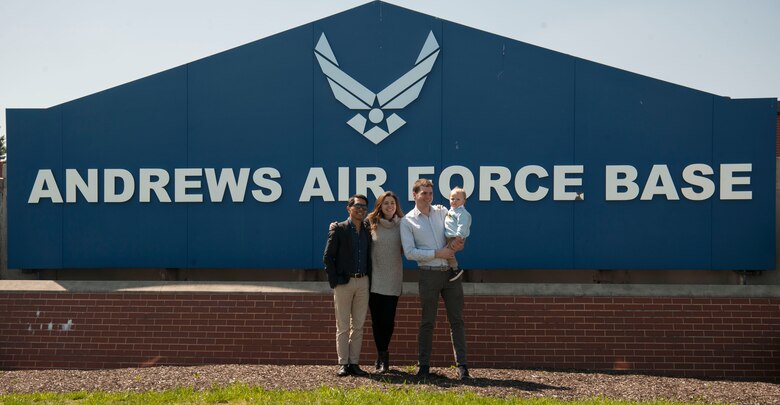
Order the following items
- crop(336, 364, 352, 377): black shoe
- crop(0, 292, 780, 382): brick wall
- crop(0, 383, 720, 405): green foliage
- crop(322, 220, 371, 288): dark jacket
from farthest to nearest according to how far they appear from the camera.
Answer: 1. crop(0, 292, 780, 382): brick wall
2. crop(336, 364, 352, 377): black shoe
3. crop(322, 220, 371, 288): dark jacket
4. crop(0, 383, 720, 405): green foliage

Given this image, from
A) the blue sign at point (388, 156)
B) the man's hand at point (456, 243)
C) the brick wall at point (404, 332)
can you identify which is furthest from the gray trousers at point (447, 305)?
the blue sign at point (388, 156)

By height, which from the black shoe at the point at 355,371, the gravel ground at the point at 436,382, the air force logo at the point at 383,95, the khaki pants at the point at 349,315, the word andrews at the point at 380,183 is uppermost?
the air force logo at the point at 383,95

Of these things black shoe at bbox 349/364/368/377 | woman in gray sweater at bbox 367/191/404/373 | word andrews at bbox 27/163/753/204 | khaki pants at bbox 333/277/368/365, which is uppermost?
word andrews at bbox 27/163/753/204

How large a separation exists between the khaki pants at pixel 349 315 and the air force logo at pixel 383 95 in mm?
2144

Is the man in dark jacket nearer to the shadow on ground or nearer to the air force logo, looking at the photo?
the shadow on ground

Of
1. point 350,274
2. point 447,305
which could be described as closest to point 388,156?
point 350,274

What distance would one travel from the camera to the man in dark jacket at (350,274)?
729 cm

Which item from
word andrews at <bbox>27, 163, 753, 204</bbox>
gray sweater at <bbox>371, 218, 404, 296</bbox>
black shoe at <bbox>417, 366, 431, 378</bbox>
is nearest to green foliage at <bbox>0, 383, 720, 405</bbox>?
black shoe at <bbox>417, 366, 431, 378</bbox>

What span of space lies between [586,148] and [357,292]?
10.2ft

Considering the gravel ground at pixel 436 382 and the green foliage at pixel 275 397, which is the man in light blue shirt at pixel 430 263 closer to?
the gravel ground at pixel 436 382

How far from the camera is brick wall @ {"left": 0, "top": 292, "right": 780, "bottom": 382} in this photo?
812 centimetres

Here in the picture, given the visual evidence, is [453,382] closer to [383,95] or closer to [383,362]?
[383,362]

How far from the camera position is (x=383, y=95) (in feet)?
29.5

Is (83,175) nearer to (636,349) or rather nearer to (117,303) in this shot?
(117,303)
